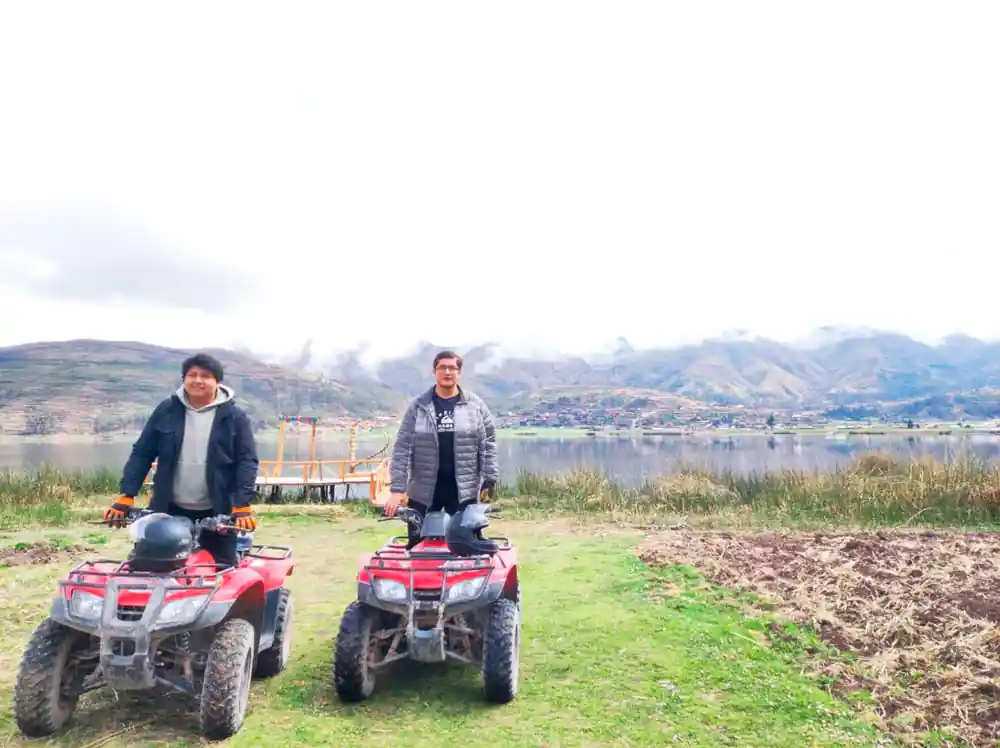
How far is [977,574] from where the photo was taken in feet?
20.1

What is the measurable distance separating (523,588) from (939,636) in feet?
11.2

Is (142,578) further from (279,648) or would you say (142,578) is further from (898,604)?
(898,604)

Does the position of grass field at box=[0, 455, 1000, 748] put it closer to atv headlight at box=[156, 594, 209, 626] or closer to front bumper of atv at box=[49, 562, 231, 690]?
front bumper of atv at box=[49, 562, 231, 690]

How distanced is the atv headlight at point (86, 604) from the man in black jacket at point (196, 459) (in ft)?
1.90

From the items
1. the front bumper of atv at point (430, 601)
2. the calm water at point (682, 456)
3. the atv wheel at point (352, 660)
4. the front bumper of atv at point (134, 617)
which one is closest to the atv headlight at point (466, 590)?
the front bumper of atv at point (430, 601)

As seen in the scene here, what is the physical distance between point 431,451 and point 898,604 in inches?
143

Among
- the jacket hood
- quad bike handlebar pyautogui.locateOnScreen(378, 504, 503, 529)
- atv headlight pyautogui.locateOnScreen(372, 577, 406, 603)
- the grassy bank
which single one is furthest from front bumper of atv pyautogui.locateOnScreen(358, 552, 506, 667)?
the grassy bank

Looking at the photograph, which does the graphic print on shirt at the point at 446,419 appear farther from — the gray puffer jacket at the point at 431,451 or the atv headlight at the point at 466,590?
the atv headlight at the point at 466,590

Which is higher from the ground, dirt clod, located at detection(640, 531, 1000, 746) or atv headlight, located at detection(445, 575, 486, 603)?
atv headlight, located at detection(445, 575, 486, 603)

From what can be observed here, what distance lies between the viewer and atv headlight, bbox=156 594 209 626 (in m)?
3.36

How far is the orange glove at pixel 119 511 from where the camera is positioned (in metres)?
3.95

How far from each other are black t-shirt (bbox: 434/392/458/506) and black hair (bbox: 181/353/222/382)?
1424 millimetres

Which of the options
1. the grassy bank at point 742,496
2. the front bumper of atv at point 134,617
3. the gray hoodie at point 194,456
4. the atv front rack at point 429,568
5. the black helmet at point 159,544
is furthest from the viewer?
the grassy bank at point 742,496

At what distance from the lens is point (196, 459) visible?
13.2ft
